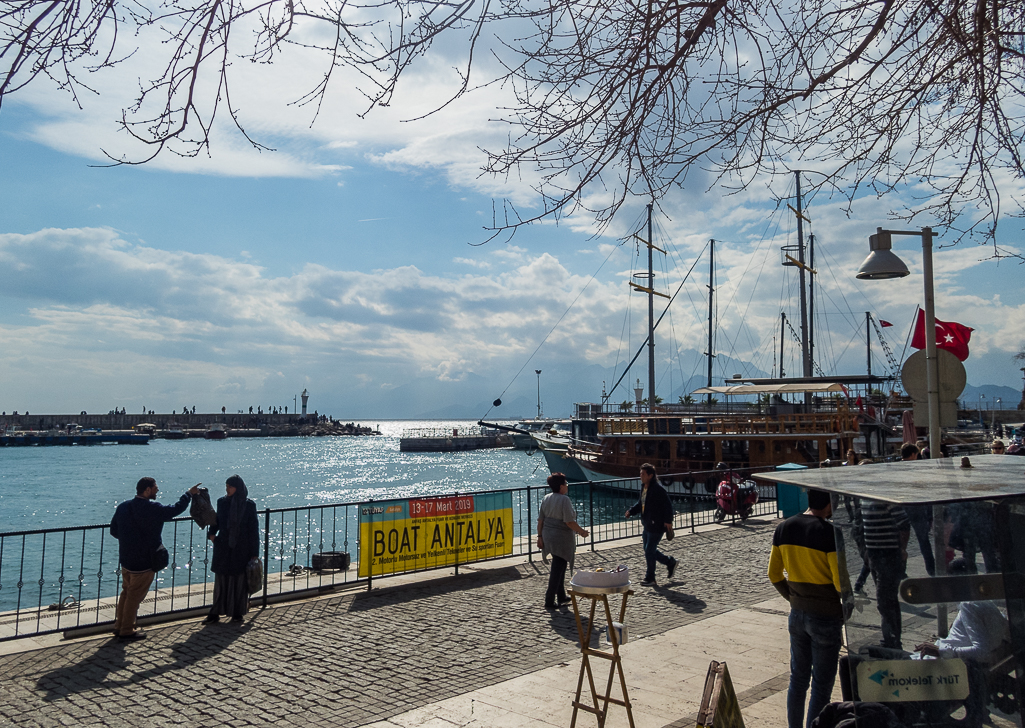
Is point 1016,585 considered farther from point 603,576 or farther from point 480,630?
point 480,630

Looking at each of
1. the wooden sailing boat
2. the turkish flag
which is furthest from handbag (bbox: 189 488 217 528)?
the wooden sailing boat

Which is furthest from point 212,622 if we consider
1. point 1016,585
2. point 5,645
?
point 1016,585

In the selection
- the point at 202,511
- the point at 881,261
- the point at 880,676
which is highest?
the point at 881,261

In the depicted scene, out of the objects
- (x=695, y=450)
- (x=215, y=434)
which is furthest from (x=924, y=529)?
(x=215, y=434)

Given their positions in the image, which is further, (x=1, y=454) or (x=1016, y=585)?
(x=1, y=454)

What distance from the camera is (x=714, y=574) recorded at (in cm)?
1179

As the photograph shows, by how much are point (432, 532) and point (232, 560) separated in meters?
3.32

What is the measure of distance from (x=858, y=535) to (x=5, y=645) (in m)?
8.79

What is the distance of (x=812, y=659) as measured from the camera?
482 cm

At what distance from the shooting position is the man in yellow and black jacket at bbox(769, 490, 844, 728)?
470 cm

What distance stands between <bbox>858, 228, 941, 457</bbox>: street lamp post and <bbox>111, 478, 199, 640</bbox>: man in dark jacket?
29.0 ft

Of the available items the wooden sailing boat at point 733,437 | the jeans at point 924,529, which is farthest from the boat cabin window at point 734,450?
the jeans at point 924,529

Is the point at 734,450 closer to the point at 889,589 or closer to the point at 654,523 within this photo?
the point at 654,523

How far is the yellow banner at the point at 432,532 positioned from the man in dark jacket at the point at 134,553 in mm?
3069
